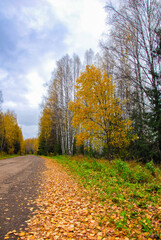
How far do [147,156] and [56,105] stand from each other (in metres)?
12.0

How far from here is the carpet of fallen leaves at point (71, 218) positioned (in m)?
2.82

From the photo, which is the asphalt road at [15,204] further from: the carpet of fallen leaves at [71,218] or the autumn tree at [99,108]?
the autumn tree at [99,108]

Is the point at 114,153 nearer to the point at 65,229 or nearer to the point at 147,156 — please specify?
the point at 147,156

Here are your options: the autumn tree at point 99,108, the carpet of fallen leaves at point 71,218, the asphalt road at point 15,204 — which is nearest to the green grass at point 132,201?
the carpet of fallen leaves at point 71,218

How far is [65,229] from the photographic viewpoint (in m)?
3.04

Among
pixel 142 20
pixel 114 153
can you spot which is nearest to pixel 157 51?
pixel 142 20

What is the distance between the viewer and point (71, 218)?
139 inches

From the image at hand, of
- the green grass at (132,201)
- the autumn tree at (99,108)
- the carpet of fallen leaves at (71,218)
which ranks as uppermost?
the autumn tree at (99,108)

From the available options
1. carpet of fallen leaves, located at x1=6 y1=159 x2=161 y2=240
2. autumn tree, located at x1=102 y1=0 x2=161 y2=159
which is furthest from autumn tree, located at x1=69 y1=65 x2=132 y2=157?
carpet of fallen leaves, located at x1=6 y1=159 x2=161 y2=240

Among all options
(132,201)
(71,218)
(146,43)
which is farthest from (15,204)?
(146,43)

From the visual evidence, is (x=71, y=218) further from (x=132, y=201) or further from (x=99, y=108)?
(x=99, y=108)

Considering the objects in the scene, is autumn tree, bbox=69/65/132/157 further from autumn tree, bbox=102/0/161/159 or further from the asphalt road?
the asphalt road

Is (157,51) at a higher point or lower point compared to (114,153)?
higher

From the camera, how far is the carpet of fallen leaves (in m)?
2.82
